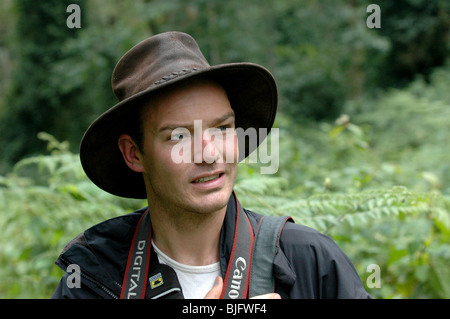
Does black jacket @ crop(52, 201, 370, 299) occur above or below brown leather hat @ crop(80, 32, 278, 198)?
below

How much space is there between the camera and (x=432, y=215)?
3252 millimetres

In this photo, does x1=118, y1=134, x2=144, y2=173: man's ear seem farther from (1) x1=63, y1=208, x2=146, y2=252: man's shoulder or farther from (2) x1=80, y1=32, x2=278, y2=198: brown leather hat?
(1) x1=63, y1=208, x2=146, y2=252: man's shoulder

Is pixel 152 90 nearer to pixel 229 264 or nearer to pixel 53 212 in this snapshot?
pixel 229 264

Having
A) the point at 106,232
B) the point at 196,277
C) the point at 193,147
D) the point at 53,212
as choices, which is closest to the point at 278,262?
the point at 196,277

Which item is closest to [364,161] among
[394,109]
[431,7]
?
[394,109]

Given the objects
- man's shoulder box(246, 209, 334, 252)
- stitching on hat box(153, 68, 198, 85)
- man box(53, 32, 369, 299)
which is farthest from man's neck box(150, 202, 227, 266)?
stitching on hat box(153, 68, 198, 85)

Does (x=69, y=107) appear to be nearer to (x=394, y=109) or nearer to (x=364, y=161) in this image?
(x=394, y=109)

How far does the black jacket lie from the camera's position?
69.9 inches

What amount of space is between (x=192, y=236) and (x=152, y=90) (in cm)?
66

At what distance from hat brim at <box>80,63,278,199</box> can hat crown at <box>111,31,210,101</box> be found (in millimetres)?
71

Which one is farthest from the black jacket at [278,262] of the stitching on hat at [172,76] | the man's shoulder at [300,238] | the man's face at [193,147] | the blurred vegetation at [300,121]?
the blurred vegetation at [300,121]

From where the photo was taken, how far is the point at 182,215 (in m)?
2.03

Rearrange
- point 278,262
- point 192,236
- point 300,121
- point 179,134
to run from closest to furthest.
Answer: point 278,262
point 179,134
point 192,236
point 300,121
